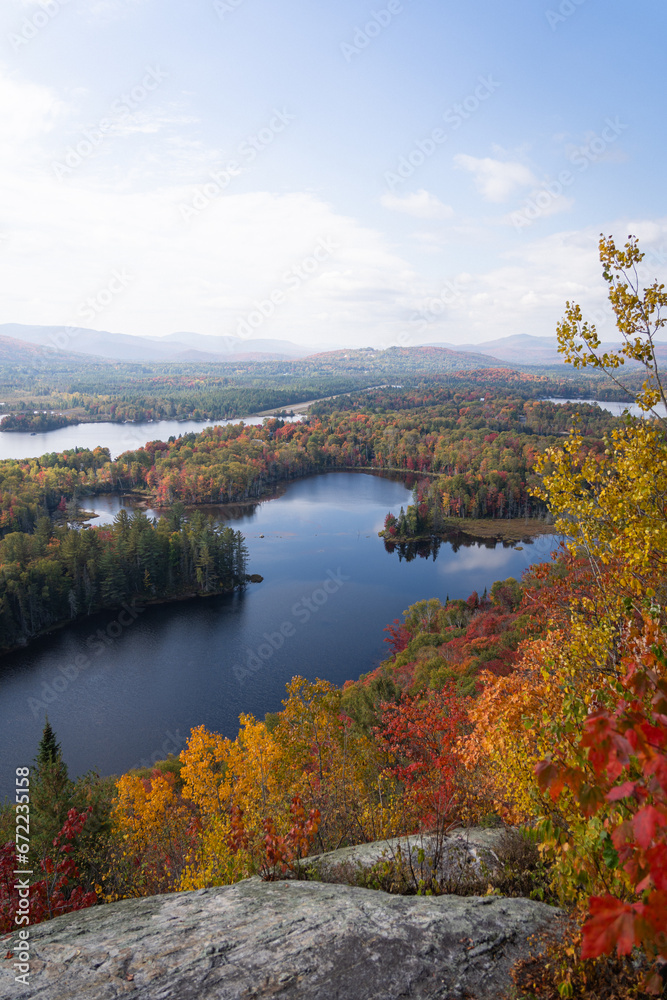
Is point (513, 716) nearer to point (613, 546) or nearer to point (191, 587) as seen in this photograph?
point (613, 546)

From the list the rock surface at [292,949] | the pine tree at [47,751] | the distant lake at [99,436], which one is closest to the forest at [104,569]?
the pine tree at [47,751]

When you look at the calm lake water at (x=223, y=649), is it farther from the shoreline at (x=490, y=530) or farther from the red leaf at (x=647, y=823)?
the red leaf at (x=647, y=823)

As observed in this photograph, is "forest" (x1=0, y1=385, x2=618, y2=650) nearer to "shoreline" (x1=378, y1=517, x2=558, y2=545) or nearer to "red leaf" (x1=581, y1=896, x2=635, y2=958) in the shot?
"shoreline" (x1=378, y1=517, x2=558, y2=545)

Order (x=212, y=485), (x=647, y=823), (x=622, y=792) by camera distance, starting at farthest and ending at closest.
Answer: (x=212, y=485), (x=622, y=792), (x=647, y=823)

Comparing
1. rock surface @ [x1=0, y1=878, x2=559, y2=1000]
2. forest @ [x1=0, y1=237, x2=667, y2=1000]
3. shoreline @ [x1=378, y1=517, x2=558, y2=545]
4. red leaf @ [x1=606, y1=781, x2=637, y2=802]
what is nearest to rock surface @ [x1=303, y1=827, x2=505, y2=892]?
forest @ [x1=0, y1=237, x2=667, y2=1000]

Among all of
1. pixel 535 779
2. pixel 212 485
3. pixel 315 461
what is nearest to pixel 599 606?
pixel 535 779

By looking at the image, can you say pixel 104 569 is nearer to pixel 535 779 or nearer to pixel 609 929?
pixel 535 779

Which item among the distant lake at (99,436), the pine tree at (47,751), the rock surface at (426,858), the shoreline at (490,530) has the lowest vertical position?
the shoreline at (490,530)

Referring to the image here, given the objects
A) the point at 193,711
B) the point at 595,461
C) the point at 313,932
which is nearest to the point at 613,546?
the point at 595,461
